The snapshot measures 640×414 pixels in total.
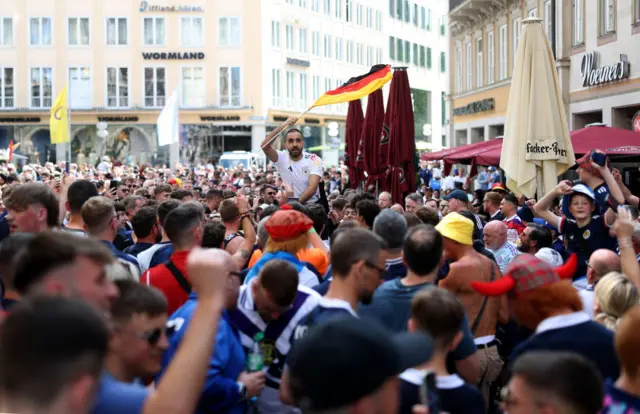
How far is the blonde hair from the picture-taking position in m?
5.10

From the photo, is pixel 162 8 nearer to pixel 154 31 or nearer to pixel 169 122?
pixel 154 31

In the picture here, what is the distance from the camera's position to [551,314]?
15.2 feet

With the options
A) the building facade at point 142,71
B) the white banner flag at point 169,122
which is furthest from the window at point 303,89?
the white banner flag at point 169,122

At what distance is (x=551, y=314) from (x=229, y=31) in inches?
2220

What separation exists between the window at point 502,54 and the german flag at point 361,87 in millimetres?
20062

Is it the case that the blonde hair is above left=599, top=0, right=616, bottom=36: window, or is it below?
below

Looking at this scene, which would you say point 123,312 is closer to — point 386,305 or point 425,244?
point 386,305

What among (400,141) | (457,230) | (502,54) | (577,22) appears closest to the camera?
(457,230)

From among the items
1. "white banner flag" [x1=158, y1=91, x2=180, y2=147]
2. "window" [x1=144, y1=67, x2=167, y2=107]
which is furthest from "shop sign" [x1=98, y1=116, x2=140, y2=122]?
"white banner flag" [x1=158, y1=91, x2=180, y2=147]

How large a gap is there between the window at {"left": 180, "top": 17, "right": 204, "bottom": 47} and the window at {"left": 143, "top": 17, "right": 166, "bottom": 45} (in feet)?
3.91

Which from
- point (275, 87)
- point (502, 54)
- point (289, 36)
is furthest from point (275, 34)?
point (502, 54)

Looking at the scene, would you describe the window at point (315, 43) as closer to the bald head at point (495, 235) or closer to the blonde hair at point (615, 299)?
the bald head at point (495, 235)

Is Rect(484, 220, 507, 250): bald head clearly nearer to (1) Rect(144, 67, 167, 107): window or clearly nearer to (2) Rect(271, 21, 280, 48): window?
(2) Rect(271, 21, 280, 48): window

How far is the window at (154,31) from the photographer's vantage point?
196 feet
